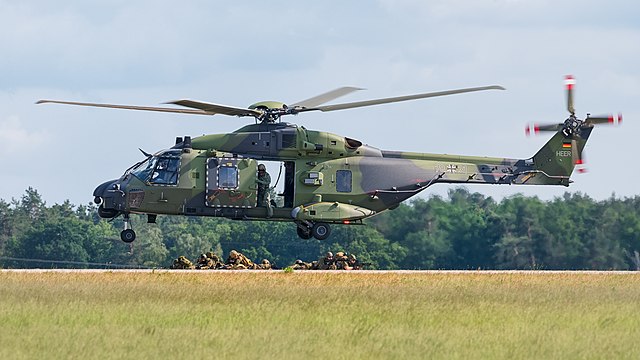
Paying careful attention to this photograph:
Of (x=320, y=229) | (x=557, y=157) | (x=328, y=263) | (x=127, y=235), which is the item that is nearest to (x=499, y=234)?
(x=557, y=157)

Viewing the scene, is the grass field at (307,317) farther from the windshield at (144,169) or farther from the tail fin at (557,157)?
the tail fin at (557,157)

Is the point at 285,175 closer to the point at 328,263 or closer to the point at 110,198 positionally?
the point at 328,263

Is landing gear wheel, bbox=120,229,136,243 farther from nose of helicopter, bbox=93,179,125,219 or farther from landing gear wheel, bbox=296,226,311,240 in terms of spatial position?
landing gear wheel, bbox=296,226,311,240

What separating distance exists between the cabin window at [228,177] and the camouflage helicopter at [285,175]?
0.03 metres

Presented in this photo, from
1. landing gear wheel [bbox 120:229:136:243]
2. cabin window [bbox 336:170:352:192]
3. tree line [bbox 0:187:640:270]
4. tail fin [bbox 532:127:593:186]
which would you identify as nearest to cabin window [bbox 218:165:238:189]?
landing gear wheel [bbox 120:229:136:243]

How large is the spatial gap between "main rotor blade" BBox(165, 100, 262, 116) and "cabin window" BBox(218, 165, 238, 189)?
146 cm

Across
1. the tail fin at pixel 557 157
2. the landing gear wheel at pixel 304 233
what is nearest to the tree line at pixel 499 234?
the tail fin at pixel 557 157

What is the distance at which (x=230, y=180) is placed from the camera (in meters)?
35.9

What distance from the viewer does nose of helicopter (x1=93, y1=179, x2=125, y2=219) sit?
117 ft

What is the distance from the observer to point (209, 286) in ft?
94.8

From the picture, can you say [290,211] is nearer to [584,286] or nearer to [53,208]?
[584,286]

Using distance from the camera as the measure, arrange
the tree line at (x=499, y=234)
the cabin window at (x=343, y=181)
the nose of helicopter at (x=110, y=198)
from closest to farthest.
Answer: the nose of helicopter at (x=110, y=198), the cabin window at (x=343, y=181), the tree line at (x=499, y=234)

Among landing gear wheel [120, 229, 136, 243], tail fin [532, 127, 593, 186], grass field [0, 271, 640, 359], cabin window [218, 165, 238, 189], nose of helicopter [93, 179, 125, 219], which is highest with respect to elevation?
tail fin [532, 127, 593, 186]

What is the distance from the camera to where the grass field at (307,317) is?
19.5 metres
